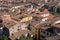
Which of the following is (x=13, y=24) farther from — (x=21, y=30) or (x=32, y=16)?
(x=32, y=16)

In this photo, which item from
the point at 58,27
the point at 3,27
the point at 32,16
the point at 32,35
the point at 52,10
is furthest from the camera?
the point at 52,10

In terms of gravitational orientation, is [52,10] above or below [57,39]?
below

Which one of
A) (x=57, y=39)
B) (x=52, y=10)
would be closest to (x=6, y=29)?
(x=57, y=39)

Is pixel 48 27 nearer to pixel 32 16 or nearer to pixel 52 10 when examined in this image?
pixel 32 16

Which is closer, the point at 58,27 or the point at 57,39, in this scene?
the point at 57,39

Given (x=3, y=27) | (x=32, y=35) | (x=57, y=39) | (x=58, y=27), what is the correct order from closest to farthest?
(x=57, y=39) < (x=58, y=27) < (x=32, y=35) < (x=3, y=27)

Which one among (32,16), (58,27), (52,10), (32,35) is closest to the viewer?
(58,27)

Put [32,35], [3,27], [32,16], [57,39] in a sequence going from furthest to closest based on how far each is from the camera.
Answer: [32,16] < [3,27] < [32,35] < [57,39]

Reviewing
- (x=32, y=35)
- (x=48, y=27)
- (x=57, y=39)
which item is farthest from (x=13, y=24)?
(x=57, y=39)

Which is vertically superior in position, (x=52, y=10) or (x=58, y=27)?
(x=58, y=27)
